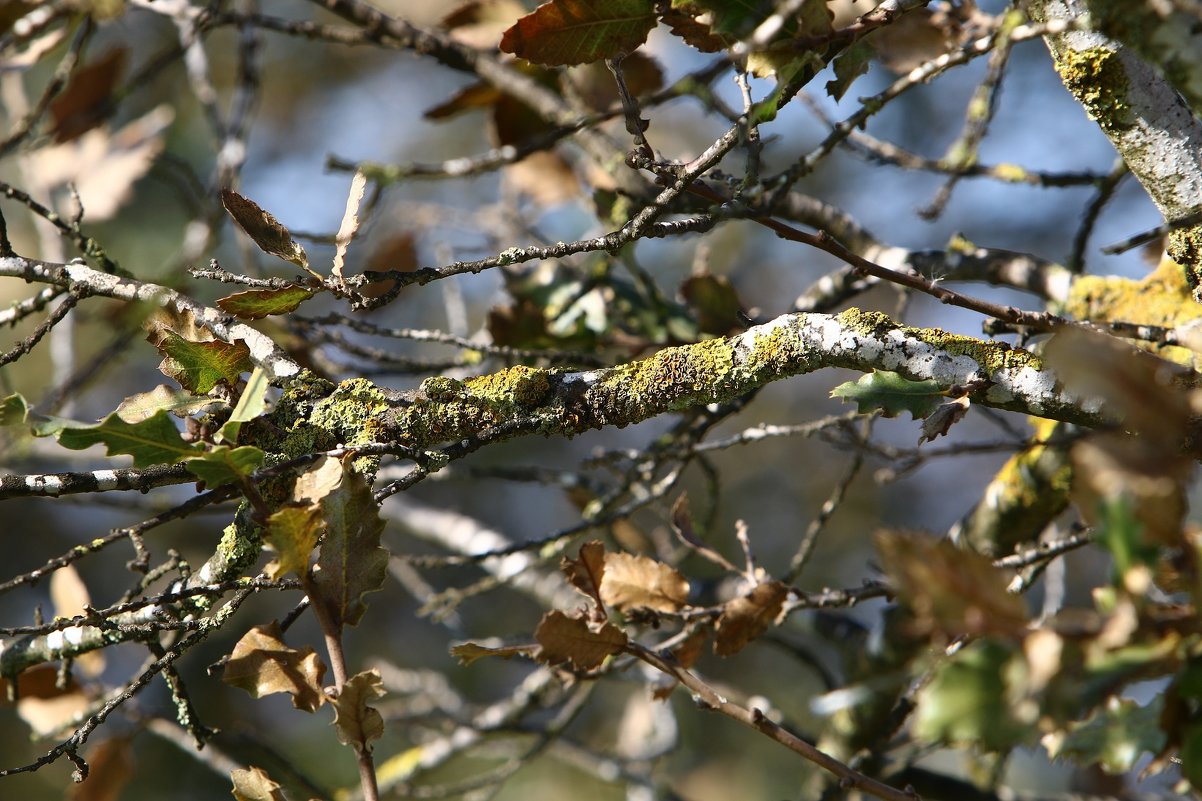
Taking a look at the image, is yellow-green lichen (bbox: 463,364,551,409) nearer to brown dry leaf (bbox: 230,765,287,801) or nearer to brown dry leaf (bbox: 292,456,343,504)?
brown dry leaf (bbox: 292,456,343,504)

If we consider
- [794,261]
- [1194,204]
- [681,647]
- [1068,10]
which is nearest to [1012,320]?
[1194,204]

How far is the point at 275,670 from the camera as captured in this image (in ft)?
3.19

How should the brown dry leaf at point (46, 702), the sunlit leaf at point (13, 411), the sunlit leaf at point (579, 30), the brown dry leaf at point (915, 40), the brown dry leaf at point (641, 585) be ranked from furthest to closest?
the brown dry leaf at point (915, 40), the brown dry leaf at point (46, 702), the brown dry leaf at point (641, 585), the sunlit leaf at point (579, 30), the sunlit leaf at point (13, 411)

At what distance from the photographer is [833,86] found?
3.63 feet

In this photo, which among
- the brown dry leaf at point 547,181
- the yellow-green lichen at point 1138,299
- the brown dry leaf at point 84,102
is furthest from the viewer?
the brown dry leaf at point 547,181

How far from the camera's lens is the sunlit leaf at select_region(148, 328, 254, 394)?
0.98 m

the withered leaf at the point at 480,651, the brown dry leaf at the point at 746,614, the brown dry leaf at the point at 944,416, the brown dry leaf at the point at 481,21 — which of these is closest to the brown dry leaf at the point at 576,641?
the withered leaf at the point at 480,651

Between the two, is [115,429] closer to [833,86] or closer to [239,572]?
[239,572]

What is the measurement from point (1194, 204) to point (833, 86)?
415 millimetres

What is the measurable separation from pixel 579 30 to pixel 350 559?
634 millimetres

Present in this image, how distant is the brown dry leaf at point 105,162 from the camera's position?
7.47ft

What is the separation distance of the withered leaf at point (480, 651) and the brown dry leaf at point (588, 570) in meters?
0.09

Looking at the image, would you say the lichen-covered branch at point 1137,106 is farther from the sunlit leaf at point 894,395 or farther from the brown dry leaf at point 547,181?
the brown dry leaf at point 547,181

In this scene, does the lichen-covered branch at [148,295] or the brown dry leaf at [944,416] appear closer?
the brown dry leaf at [944,416]
